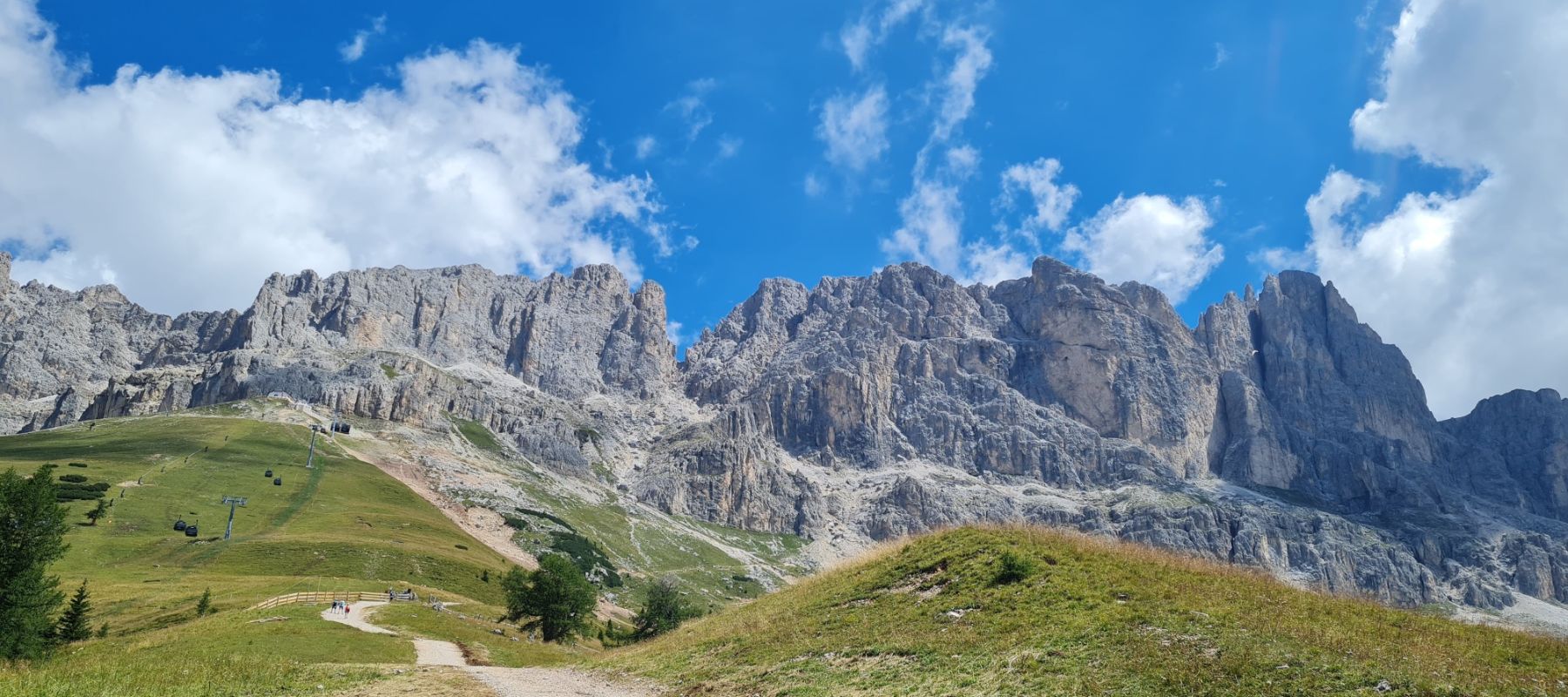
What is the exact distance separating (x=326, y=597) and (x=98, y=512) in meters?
60.9

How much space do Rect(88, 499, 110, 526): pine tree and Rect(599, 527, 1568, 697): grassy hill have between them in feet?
342

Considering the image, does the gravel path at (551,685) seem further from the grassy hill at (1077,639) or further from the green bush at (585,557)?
the green bush at (585,557)

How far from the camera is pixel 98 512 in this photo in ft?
343

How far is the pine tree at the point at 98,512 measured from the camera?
338 ft

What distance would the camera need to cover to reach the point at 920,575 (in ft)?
109

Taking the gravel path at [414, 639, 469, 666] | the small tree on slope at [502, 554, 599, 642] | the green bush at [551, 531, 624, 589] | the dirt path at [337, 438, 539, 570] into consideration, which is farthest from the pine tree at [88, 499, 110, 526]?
the green bush at [551, 531, 624, 589]

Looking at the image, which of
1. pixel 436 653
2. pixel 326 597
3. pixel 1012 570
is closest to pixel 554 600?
pixel 326 597

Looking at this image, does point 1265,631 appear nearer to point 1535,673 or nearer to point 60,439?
point 1535,673

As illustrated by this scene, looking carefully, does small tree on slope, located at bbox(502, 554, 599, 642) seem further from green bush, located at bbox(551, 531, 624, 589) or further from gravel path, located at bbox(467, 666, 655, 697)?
green bush, located at bbox(551, 531, 624, 589)

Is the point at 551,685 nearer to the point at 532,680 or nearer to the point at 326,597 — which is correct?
the point at 532,680

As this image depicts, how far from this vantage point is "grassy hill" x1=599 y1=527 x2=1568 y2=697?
17.7 meters

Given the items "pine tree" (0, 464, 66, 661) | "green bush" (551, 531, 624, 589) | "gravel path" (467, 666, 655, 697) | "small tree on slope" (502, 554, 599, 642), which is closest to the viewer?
"gravel path" (467, 666, 655, 697)

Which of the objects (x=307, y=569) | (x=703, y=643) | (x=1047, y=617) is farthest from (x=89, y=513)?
(x=1047, y=617)

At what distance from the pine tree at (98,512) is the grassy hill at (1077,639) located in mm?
104310
